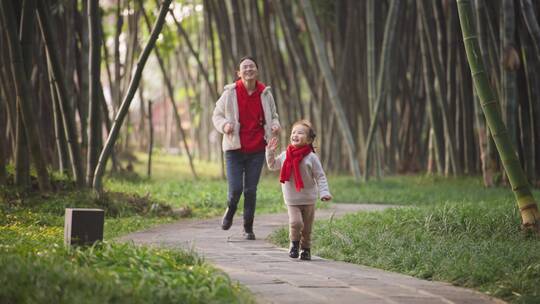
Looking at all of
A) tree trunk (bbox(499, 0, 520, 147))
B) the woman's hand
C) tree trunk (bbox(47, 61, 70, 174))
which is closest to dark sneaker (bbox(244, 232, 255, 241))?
the woman's hand

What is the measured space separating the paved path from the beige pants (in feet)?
0.42

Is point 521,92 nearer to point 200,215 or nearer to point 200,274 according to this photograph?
point 200,215

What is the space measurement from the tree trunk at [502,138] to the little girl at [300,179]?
1.05m

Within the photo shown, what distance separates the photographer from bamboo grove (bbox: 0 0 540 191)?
24.0 ft

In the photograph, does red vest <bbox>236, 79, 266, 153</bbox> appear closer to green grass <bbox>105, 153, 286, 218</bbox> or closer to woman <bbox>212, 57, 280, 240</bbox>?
woman <bbox>212, 57, 280, 240</bbox>

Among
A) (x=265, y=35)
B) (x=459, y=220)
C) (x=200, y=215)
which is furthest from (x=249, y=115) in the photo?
(x=265, y=35)

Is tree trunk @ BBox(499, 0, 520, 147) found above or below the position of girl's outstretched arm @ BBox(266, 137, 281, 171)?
above

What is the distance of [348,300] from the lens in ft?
11.5

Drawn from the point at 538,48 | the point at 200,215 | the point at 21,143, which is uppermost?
the point at 538,48

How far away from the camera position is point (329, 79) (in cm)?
1014

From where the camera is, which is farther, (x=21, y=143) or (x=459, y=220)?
(x=21, y=143)

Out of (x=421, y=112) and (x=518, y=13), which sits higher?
(x=518, y=13)

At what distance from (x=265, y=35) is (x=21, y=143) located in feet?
18.4

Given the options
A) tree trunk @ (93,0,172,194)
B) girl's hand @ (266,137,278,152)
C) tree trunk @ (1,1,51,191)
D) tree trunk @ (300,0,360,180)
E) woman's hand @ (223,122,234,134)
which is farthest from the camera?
tree trunk @ (300,0,360,180)
